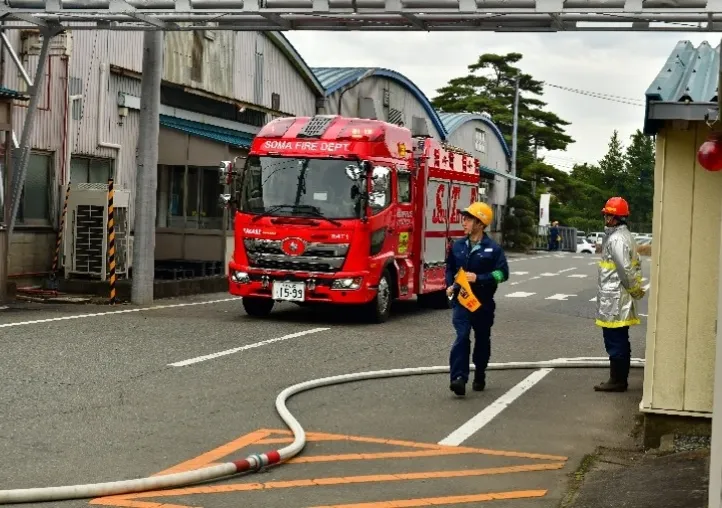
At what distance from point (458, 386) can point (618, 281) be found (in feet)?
6.11

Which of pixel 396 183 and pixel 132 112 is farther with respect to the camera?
pixel 132 112

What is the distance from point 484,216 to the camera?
1087 cm

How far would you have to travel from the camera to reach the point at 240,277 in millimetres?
17562

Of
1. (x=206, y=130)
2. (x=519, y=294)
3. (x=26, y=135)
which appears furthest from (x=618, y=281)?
(x=206, y=130)

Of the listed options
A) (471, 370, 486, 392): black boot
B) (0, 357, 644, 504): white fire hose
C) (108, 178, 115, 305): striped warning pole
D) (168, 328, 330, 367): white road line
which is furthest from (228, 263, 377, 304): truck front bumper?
(0, 357, 644, 504): white fire hose

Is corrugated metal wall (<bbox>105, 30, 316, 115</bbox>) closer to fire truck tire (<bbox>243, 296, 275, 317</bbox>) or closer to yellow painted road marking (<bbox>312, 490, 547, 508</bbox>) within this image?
fire truck tire (<bbox>243, 296, 275, 317</bbox>)

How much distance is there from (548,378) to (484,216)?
243 cm

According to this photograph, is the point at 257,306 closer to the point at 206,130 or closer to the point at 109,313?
the point at 109,313

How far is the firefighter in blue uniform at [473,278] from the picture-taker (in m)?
10.8

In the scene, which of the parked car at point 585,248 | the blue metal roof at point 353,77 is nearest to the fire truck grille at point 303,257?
the blue metal roof at point 353,77

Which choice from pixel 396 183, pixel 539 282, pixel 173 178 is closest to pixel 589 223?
pixel 539 282

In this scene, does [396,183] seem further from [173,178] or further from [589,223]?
[589,223]

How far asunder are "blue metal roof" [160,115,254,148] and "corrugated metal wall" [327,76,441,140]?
416 inches

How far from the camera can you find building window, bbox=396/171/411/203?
18.5m
